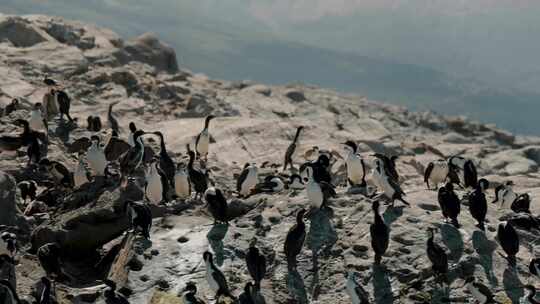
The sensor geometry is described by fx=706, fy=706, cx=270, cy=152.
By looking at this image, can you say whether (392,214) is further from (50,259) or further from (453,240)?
(50,259)

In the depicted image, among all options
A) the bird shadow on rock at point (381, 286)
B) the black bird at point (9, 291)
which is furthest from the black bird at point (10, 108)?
the bird shadow on rock at point (381, 286)

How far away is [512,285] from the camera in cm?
1389

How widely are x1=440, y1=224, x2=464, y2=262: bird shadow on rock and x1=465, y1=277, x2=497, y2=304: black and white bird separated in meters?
1.09

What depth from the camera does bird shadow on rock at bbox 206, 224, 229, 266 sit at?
49.4 feet

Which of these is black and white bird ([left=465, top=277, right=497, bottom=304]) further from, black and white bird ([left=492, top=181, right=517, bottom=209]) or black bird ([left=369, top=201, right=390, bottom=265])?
black and white bird ([left=492, top=181, right=517, bottom=209])

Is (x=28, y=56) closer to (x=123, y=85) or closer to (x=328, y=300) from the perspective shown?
(x=123, y=85)

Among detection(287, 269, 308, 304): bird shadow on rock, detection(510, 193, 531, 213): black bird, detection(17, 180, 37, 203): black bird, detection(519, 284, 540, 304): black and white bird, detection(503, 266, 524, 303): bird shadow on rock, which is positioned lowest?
detection(17, 180, 37, 203): black bird

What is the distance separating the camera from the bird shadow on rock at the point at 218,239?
15.1m

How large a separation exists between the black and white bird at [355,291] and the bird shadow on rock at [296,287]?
104 centimetres

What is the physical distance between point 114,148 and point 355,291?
38.7ft

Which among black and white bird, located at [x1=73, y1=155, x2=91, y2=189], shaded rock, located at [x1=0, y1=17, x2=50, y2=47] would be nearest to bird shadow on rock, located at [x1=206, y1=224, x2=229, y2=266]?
black and white bird, located at [x1=73, y1=155, x2=91, y2=189]

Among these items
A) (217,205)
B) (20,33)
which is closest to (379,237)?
(217,205)

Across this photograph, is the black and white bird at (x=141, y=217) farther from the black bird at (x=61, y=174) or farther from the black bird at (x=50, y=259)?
the black bird at (x=61, y=174)

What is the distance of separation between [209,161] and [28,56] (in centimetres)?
1783
